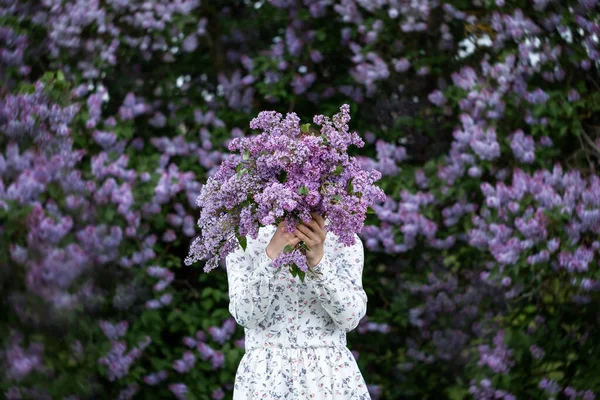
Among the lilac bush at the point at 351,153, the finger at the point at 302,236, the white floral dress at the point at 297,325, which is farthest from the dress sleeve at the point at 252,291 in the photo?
the lilac bush at the point at 351,153

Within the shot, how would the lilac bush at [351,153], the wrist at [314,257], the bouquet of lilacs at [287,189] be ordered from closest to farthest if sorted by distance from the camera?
the bouquet of lilacs at [287,189] < the wrist at [314,257] < the lilac bush at [351,153]

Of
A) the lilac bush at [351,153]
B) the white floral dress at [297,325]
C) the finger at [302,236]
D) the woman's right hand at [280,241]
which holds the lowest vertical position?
the lilac bush at [351,153]

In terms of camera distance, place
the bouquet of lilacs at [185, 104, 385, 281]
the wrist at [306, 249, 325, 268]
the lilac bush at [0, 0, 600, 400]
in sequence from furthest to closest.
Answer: the lilac bush at [0, 0, 600, 400], the wrist at [306, 249, 325, 268], the bouquet of lilacs at [185, 104, 385, 281]

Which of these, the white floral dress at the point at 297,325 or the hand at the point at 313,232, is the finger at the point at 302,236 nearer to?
the hand at the point at 313,232

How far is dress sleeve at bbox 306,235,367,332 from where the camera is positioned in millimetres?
2277

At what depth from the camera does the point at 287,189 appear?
6.77ft

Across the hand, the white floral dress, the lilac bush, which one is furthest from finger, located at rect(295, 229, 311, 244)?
the lilac bush

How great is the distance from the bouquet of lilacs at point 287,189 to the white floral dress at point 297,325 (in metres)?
0.13

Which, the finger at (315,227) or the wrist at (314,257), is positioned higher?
the finger at (315,227)

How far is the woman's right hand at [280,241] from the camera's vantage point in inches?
86.0

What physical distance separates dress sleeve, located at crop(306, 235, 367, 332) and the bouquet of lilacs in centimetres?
10

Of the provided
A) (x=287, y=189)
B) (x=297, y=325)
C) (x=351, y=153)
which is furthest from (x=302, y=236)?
(x=351, y=153)

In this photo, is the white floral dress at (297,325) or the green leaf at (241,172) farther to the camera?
the white floral dress at (297,325)

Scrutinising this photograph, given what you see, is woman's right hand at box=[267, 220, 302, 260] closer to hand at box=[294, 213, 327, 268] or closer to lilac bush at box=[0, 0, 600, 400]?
hand at box=[294, 213, 327, 268]
